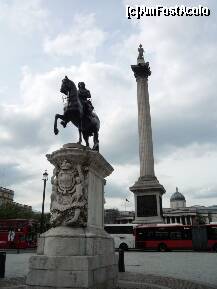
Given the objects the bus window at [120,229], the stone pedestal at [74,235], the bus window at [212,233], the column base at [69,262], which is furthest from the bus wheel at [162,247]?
the column base at [69,262]

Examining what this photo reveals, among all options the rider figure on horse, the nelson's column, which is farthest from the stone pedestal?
the nelson's column

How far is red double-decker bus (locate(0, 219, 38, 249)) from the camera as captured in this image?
3541 cm

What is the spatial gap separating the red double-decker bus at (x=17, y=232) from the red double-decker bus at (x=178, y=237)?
10943mm

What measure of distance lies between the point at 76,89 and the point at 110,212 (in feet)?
280

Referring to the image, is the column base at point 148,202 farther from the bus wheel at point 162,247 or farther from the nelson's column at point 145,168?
the bus wheel at point 162,247

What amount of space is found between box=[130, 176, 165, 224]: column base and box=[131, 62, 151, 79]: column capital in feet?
50.0

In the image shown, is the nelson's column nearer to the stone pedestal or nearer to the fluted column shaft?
the fluted column shaft

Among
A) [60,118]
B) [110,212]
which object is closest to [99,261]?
[60,118]

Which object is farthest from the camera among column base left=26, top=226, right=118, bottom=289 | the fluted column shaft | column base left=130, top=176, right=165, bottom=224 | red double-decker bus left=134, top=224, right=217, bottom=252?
the fluted column shaft

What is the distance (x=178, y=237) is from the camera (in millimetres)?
33438

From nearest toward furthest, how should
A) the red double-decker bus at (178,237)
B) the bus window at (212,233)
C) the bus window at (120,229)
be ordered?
the bus window at (212,233) < the red double-decker bus at (178,237) < the bus window at (120,229)

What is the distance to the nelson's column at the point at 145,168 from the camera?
37312mm

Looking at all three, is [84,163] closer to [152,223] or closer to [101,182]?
[101,182]

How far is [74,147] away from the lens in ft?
30.7
